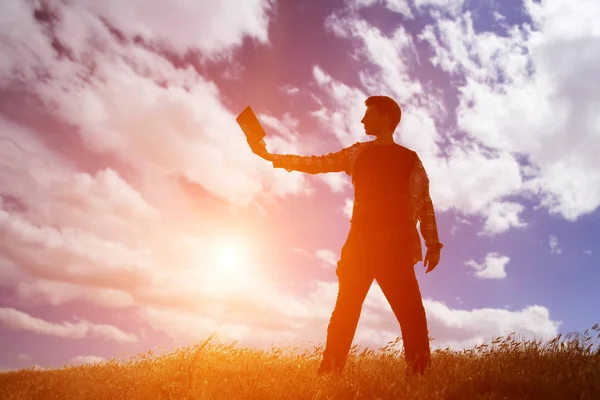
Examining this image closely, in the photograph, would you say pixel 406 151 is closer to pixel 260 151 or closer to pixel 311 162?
pixel 311 162

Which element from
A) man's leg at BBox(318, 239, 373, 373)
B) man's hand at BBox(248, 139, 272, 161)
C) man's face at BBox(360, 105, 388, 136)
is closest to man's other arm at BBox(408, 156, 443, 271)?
man's face at BBox(360, 105, 388, 136)

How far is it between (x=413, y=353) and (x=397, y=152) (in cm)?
212

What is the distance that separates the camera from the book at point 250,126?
18.4 feet

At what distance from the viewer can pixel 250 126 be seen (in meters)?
5.63

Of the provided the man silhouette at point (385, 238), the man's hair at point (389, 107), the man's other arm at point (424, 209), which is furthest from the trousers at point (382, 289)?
the man's hair at point (389, 107)

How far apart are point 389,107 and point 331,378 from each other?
2.97m

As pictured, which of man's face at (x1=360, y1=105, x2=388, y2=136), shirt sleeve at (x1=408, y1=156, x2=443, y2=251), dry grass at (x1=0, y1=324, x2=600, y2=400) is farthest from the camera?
man's face at (x1=360, y1=105, x2=388, y2=136)

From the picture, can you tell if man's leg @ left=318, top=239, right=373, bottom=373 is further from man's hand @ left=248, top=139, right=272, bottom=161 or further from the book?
the book

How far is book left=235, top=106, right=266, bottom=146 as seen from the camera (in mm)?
5594

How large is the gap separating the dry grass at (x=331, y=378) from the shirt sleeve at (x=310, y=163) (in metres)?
2.18

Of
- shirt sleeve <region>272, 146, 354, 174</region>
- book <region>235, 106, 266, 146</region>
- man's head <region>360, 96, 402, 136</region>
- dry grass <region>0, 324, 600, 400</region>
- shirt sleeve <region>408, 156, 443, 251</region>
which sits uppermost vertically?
man's head <region>360, 96, 402, 136</region>

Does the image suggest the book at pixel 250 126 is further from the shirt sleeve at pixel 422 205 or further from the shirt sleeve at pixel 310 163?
the shirt sleeve at pixel 422 205

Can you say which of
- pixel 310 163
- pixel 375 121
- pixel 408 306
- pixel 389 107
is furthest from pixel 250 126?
pixel 408 306

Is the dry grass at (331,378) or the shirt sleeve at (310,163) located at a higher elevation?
the shirt sleeve at (310,163)
